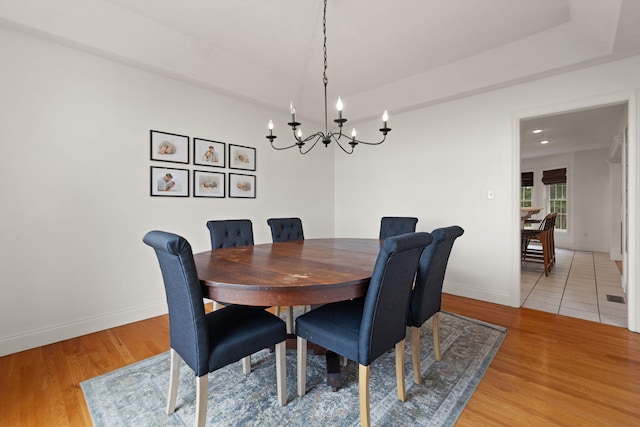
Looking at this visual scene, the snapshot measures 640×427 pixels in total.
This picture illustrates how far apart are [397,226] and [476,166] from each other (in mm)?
1205

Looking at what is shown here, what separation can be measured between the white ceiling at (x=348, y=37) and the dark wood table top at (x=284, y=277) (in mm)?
1953

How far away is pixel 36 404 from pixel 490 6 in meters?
3.98

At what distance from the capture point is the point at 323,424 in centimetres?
142

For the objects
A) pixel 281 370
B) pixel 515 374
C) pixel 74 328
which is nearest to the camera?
pixel 281 370

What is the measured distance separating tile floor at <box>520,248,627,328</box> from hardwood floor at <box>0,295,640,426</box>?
33cm

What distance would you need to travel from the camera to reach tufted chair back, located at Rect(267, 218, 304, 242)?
299cm

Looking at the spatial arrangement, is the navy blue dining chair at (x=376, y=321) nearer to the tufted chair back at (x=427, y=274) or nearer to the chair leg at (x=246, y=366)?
the tufted chair back at (x=427, y=274)

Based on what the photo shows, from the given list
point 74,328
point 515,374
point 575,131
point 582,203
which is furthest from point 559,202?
point 74,328

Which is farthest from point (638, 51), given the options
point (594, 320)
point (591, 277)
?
point (591, 277)

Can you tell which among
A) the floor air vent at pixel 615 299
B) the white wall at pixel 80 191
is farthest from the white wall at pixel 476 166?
the white wall at pixel 80 191

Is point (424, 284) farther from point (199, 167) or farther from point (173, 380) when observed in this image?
point (199, 167)

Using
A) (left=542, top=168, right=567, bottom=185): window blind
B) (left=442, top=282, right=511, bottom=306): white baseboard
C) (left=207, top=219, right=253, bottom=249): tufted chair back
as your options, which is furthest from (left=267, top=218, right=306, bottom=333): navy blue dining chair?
(left=542, top=168, right=567, bottom=185): window blind

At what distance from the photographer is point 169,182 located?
2.88 metres

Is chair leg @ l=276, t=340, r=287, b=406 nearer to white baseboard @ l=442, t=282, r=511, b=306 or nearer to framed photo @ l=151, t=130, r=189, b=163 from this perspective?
framed photo @ l=151, t=130, r=189, b=163
